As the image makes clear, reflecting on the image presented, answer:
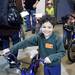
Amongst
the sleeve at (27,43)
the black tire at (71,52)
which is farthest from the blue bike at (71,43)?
the sleeve at (27,43)

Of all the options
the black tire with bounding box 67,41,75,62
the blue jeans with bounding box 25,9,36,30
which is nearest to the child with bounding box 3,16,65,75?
the black tire with bounding box 67,41,75,62

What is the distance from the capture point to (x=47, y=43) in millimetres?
3264

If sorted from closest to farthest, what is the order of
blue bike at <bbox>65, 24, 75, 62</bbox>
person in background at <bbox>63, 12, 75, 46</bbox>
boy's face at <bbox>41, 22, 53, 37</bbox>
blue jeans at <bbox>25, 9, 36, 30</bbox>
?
1. boy's face at <bbox>41, 22, 53, 37</bbox>
2. blue bike at <bbox>65, 24, 75, 62</bbox>
3. person in background at <bbox>63, 12, 75, 46</bbox>
4. blue jeans at <bbox>25, 9, 36, 30</bbox>

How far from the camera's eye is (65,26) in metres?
5.98

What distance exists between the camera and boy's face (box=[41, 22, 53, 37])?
3.14m

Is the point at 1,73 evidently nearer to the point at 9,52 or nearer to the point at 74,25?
the point at 9,52

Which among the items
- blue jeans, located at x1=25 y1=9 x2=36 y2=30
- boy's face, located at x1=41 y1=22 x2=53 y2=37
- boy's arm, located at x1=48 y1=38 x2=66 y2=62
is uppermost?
boy's face, located at x1=41 y1=22 x2=53 y2=37

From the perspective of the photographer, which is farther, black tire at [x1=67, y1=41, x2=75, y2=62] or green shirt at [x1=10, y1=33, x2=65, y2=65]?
black tire at [x1=67, y1=41, x2=75, y2=62]

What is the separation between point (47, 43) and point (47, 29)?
193 millimetres

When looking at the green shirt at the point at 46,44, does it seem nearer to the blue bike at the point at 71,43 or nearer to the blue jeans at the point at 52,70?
the blue jeans at the point at 52,70

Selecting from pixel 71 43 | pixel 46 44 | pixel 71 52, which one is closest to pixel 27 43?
pixel 46 44

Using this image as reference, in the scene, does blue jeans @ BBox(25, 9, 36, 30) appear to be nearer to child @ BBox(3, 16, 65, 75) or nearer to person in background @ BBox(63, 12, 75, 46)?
person in background @ BBox(63, 12, 75, 46)

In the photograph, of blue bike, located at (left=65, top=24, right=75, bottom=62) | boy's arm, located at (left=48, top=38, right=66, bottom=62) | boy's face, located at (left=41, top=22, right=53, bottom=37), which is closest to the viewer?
boy's arm, located at (left=48, top=38, right=66, bottom=62)

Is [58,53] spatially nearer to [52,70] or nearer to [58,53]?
[58,53]
